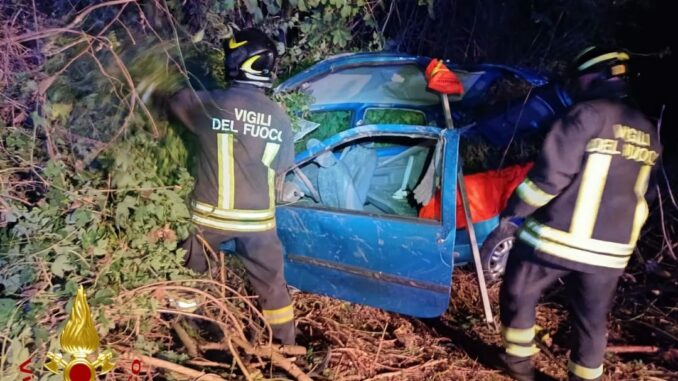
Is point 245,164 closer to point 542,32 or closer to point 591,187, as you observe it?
point 591,187

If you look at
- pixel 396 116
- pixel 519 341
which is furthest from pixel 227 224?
pixel 519 341

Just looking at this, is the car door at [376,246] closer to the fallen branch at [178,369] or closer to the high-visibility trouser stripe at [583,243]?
the high-visibility trouser stripe at [583,243]

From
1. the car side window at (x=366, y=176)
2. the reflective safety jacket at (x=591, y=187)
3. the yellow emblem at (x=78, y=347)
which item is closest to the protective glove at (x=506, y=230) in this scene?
the car side window at (x=366, y=176)

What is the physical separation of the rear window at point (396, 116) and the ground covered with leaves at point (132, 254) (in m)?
1.15

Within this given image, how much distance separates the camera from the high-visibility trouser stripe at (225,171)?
3268mm

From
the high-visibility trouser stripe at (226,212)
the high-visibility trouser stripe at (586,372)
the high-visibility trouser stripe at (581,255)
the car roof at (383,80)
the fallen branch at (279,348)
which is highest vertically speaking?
the car roof at (383,80)

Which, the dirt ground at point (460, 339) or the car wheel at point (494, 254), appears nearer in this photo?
the dirt ground at point (460, 339)

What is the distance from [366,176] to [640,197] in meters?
1.76

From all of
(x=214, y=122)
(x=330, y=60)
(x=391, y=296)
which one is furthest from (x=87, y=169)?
(x=330, y=60)

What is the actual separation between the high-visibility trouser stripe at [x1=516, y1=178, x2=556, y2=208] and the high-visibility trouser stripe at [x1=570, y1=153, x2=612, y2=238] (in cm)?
15

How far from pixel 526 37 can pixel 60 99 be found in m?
5.29

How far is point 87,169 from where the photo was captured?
3.16 meters

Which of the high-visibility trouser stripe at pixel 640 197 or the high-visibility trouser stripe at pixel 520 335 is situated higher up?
the high-visibility trouser stripe at pixel 640 197

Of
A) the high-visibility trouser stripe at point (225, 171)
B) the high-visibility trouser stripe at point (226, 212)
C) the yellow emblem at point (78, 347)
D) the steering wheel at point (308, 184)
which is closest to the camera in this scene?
the yellow emblem at point (78, 347)
